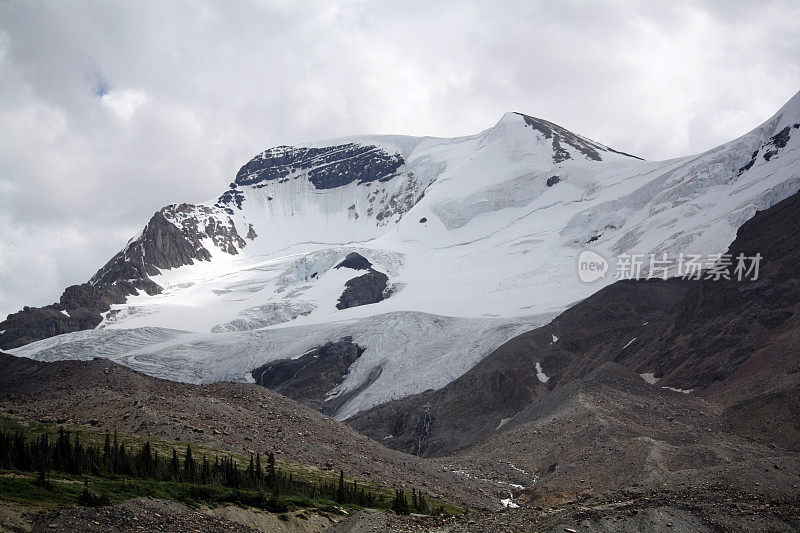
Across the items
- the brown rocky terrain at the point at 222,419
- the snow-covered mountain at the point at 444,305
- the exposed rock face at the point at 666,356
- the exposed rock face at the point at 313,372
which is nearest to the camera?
the brown rocky terrain at the point at 222,419

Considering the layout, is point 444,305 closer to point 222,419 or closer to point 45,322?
point 45,322

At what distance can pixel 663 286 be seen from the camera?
395 feet

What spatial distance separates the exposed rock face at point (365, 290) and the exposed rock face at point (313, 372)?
52.2 m

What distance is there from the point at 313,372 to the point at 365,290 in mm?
64609

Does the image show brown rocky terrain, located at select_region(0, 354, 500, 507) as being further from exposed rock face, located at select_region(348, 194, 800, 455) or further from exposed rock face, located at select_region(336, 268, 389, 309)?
exposed rock face, located at select_region(336, 268, 389, 309)

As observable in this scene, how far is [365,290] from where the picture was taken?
192500 millimetres

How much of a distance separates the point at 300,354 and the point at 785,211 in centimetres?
7705

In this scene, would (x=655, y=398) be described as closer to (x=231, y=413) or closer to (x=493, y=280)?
(x=231, y=413)

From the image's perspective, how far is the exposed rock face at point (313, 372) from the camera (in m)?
124

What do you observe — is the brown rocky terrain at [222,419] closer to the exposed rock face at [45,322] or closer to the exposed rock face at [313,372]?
the exposed rock face at [313,372]

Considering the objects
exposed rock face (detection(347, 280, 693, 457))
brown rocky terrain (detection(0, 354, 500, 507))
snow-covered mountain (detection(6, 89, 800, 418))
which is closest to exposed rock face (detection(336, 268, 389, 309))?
snow-covered mountain (detection(6, 89, 800, 418))

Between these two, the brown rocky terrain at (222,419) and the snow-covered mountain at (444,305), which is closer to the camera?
the brown rocky terrain at (222,419)

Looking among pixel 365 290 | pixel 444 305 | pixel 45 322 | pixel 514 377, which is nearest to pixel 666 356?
pixel 514 377

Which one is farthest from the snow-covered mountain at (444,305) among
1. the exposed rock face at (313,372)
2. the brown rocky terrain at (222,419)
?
the brown rocky terrain at (222,419)
